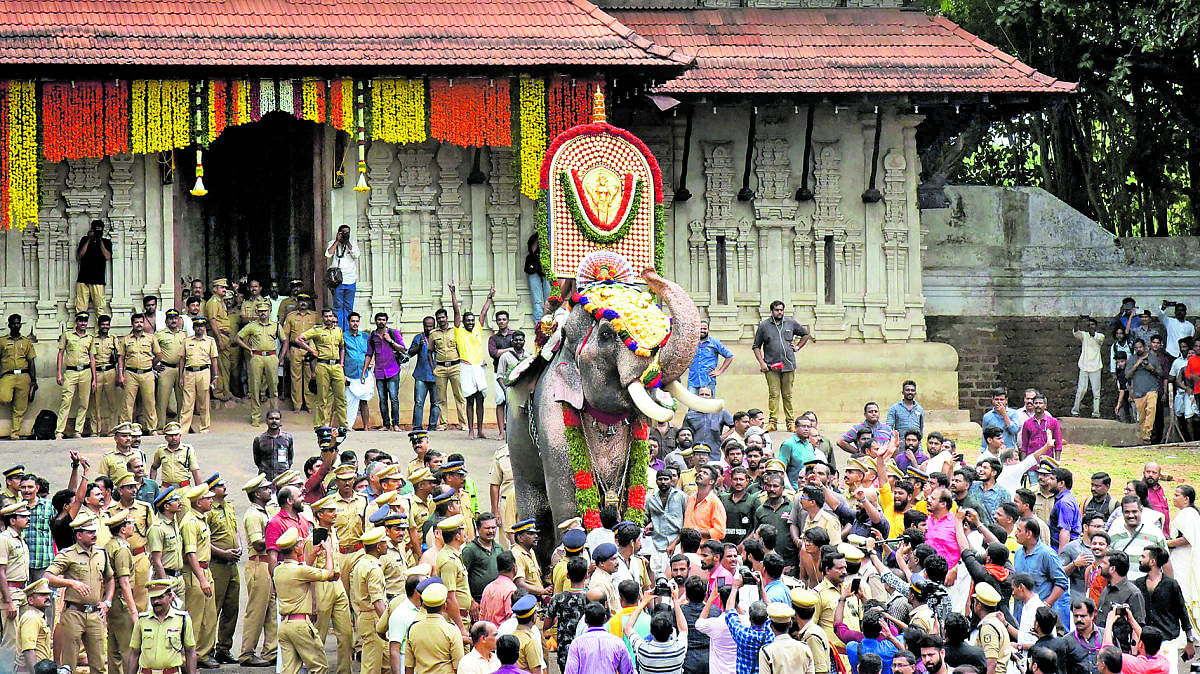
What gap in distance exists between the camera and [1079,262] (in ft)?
81.6

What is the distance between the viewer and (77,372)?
1900 cm

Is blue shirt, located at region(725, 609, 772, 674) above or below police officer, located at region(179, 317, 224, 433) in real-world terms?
below

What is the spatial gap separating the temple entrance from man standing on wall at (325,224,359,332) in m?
2.00

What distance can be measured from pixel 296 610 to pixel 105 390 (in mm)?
8371

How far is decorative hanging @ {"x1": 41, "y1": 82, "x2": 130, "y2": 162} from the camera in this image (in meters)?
19.6

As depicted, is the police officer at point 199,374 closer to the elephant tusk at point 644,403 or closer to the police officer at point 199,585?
the police officer at point 199,585

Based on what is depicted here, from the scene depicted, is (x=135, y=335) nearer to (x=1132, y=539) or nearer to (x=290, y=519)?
(x=290, y=519)

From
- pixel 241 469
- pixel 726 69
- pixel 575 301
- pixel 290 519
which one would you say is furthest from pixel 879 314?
pixel 290 519

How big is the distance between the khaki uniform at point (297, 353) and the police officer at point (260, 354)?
18 cm

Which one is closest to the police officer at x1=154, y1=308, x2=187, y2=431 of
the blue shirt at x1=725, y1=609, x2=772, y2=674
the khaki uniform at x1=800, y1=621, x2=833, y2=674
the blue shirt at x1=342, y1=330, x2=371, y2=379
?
the blue shirt at x1=342, y1=330, x2=371, y2=379

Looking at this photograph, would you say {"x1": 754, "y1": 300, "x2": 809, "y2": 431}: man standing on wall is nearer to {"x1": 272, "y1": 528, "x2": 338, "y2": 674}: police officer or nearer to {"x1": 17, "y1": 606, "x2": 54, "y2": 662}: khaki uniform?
{"x1": 272, "y1": 528, "x2": 338, "y2": 674}: police officer

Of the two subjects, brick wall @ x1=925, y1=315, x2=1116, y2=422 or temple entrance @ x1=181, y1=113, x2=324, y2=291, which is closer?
temple entrance @ x1=181, y1=113, x2=324, y2=291

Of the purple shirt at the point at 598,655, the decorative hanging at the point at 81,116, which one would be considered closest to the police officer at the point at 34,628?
the purple shirt at the point at 598,655

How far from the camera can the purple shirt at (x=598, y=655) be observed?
948 cm
